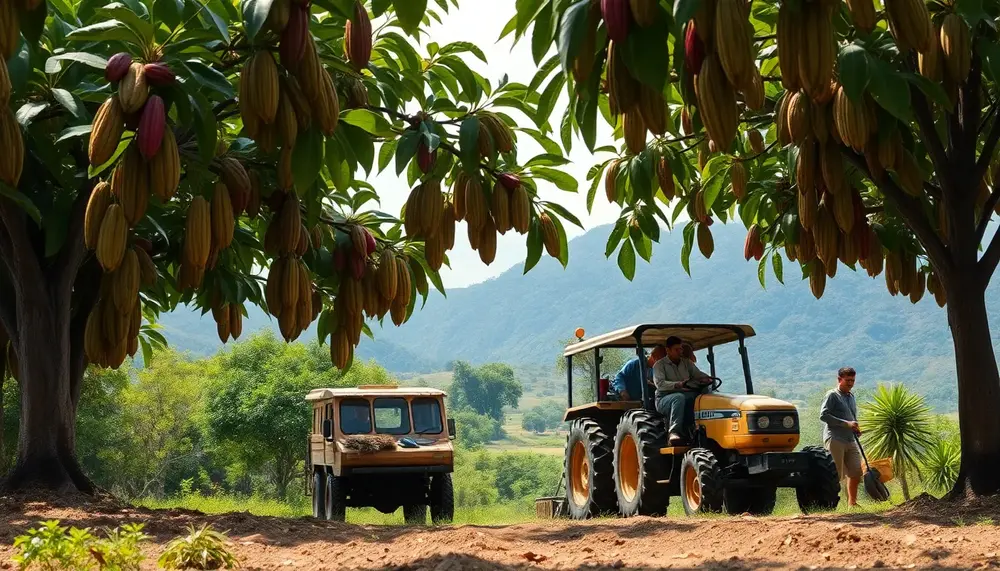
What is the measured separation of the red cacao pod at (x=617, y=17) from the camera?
276 centimetres

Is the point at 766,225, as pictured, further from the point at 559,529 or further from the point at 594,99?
the point at 594,99

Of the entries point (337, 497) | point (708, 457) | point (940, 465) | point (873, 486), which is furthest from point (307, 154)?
point (940, 465)

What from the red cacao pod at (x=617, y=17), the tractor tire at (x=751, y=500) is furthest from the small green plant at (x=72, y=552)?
the tractor tire at (x=751, y=500)

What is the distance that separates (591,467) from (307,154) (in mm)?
7799

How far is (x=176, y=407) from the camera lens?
55250mm

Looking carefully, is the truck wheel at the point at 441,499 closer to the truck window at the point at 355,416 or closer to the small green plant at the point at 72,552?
the truck window at the point at 355,416

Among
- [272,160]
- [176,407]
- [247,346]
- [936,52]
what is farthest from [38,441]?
[176,407]

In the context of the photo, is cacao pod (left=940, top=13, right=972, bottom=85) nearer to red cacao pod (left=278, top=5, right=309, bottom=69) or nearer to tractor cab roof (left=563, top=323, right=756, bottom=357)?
red cacao pod (left=278, top=5, right=309, bottom=69)

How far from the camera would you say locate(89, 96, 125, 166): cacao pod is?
3707 mm

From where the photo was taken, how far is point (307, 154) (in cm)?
388

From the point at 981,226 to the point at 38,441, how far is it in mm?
6869

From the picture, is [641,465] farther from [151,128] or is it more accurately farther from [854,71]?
[151,128]

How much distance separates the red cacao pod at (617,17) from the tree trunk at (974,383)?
5485 mm

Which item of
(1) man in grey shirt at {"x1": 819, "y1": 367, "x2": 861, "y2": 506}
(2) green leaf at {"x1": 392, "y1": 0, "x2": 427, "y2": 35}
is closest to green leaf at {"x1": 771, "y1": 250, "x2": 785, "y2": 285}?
(1) man in grey shirt at {"x1": 819, "y1": 367, "x2": 861, "y2": 506}
